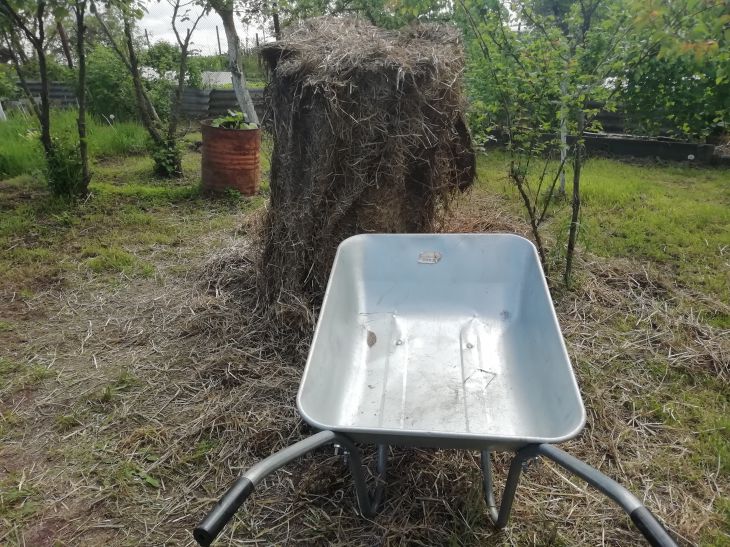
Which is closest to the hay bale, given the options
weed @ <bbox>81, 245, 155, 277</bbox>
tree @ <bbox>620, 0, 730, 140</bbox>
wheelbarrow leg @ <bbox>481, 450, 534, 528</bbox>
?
weed @ <bbox>81, 245, 155, 277</bbox>

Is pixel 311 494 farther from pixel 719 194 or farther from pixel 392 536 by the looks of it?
pixel 719 194

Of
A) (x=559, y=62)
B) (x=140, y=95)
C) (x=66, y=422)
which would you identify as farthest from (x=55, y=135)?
(x=559, y=62)

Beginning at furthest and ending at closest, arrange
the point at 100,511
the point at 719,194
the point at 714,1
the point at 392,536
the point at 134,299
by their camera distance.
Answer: the point at 719,194 → the point at 134,299 → the point at 714,1 → the point at 100,511 → the point at 392,536

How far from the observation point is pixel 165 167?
5.87 m

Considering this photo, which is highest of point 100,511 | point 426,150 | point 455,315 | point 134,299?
point 426,150

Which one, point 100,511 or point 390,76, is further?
point 390,76

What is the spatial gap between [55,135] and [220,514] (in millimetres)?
5195

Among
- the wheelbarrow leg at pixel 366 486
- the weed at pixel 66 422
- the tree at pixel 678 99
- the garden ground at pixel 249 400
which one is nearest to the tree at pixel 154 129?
the garden ground at pixel 249 400

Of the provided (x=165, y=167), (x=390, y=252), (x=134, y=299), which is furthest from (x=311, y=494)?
(x=165, y=167)

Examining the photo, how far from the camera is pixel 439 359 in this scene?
2.04 metres

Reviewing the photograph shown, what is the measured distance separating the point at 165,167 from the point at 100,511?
4.62m

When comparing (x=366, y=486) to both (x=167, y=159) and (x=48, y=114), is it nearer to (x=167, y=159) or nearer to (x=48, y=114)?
(x=48, y=114)

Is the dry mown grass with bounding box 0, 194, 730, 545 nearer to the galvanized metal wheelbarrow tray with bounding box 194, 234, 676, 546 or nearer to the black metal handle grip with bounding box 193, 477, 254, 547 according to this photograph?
the galvanized metal wheelbarrow tray with bounding box 194, 234, 676, 546

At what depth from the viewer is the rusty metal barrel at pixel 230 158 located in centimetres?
514
